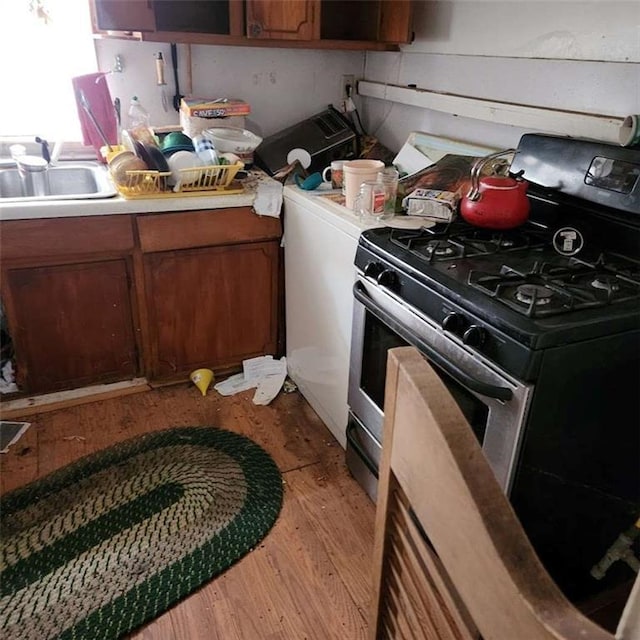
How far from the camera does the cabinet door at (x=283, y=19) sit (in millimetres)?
2025

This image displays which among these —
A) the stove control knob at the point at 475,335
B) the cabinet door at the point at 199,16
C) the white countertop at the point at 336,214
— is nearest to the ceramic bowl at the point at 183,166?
the white countertop at the point at 336,214

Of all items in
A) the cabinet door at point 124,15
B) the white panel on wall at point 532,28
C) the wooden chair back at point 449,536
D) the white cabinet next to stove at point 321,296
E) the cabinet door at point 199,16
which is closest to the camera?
the wooden chair back at point 449,536

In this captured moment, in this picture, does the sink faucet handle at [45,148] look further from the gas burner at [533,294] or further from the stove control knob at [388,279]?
the gas burner at [533,294]

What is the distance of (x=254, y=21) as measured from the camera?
6.66 feet

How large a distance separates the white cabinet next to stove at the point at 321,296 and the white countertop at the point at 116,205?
215 mm

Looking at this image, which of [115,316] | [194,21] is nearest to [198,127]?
[194,21]

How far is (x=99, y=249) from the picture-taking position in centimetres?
203

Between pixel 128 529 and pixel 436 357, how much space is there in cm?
108

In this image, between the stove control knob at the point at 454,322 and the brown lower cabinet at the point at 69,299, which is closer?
the stove control knob at the point at 454,322

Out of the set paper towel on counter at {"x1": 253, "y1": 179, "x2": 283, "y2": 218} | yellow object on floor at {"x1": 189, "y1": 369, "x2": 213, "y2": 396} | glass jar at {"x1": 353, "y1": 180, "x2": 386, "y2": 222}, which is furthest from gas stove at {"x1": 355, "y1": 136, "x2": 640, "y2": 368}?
yellow object on floor at {"x1": 189, "y1": 369, "x2": 213, "y2": 396}

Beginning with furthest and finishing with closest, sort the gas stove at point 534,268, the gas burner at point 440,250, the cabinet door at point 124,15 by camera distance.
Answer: the cabinet door at point 124,15 → the gas burner at point 440,250 → the gas stove at point 534,268

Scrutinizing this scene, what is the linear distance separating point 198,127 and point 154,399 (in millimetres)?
1135

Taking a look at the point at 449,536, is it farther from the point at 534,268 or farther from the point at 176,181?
the point at 176,181

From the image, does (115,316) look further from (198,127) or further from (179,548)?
(179,548)
